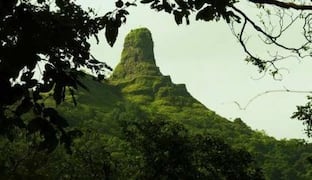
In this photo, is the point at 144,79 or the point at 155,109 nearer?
the point at 155,109

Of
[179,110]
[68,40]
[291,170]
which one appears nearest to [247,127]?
[179,110]

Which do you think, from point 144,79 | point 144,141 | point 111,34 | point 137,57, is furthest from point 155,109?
point 111,34

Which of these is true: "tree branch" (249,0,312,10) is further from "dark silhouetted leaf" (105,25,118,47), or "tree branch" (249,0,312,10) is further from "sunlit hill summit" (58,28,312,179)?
"sunlit hill summit" (58,28,312,179)

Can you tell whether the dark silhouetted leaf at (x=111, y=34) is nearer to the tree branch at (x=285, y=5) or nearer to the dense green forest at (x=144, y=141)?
the dense green forest at (x=144, y=141)

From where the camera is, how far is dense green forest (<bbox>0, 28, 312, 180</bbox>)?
26922mm

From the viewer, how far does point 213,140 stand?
29.8 m

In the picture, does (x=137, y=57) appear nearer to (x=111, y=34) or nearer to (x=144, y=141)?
(x=144, y=141)

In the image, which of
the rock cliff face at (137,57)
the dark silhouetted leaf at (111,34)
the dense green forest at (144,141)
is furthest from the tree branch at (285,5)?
the rock cliff face at (137,57)

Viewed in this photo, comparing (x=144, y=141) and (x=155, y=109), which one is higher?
(x=155, y=109)

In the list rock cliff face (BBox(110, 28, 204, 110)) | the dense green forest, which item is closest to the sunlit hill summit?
rock cliff face (BBox(110, 28, 204, 110))

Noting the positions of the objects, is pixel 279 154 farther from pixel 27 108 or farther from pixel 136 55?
pixel 27 108

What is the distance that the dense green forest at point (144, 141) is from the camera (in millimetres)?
26922

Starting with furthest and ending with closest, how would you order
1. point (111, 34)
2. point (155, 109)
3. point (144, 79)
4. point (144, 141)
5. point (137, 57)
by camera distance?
point (137, 57), point (144, 79), point (155, 109), point (144, 141), point (111, 34)

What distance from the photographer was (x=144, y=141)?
29719 mm
